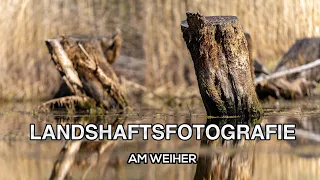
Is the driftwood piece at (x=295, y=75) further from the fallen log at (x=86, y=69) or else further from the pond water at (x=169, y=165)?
the pond water at (x=169, y=165)

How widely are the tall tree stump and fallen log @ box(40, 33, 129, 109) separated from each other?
7.82 ft

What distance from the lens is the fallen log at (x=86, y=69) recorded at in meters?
9.11

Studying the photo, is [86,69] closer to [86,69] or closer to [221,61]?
[86,69]

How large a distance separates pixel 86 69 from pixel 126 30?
3408 mm

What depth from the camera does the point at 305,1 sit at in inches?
510

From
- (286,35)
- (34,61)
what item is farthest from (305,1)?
(34,61)

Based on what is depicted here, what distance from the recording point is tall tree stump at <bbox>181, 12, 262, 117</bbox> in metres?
6.89

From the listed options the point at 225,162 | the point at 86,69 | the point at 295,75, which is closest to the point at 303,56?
the point at 295,75

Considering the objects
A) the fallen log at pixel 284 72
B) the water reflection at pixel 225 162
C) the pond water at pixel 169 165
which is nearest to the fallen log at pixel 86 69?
the pond water at pixel 169 165

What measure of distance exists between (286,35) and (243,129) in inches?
277

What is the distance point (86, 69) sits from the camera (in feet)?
30.0

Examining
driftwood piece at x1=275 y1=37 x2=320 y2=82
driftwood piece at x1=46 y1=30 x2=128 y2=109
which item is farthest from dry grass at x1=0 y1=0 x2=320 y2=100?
driftwood piece at x1=46 y1=30 x2=128 y2=109

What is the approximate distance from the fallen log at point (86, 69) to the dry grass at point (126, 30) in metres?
2.58

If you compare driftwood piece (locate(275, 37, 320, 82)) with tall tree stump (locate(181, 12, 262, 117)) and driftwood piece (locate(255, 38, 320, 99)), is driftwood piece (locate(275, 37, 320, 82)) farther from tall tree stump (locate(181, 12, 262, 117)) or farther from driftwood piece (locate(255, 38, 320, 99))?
tall tree stump (locate(181, 12, 262, 117))
